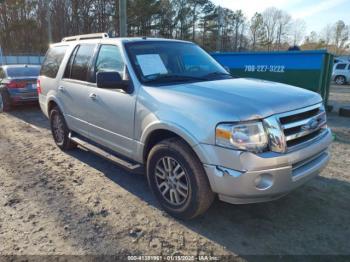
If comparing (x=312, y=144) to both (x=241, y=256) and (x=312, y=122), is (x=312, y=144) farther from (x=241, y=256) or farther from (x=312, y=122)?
(x=241, y=256)

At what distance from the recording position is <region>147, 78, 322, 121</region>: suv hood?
2840 mm

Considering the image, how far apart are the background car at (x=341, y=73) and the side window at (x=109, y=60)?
2215 centimetres

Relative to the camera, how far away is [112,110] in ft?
13.2

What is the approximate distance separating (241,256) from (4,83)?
982cm

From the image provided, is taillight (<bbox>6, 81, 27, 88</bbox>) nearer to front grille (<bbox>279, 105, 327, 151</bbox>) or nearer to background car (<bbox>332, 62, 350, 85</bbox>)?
front grille (<bbox>279, 105, 327, 151</bbox>)

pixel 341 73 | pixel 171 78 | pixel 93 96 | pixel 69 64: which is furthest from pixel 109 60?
pixel 341 73

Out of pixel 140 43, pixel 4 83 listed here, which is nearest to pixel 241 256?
pixel 140 43

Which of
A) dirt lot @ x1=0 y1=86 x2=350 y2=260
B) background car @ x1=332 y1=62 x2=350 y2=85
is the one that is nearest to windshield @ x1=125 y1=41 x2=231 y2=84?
dirt lot @ x1=0 y1=86 x2=350 y2=260

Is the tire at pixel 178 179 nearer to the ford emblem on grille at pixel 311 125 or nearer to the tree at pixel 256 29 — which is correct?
the ford emblem on grille at pixel 311 125

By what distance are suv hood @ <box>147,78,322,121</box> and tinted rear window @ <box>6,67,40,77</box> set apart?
8.36 m

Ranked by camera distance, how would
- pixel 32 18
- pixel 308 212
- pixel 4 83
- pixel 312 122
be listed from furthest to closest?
pixel 32 18
pixel 4 83
pixel 308 212
pixel 312 122

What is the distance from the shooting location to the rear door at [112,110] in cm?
380

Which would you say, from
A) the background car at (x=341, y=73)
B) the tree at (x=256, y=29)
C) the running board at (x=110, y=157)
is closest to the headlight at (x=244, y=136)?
the running board at (x=110, y=157)

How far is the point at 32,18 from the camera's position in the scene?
52031mm
